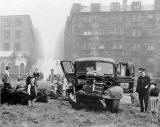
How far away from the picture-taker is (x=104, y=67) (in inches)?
620

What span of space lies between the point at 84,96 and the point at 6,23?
59606mm

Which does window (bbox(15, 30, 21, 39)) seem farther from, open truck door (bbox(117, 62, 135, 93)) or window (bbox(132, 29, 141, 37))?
open truck door (bbox(117, 62, 135, 93))

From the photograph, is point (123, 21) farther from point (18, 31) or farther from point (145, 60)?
point (18, 31)

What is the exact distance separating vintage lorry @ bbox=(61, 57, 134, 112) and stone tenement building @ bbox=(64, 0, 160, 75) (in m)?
42.6

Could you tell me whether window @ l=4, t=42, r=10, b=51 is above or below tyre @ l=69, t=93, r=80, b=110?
above

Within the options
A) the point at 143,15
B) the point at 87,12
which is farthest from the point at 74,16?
the point at 143,15

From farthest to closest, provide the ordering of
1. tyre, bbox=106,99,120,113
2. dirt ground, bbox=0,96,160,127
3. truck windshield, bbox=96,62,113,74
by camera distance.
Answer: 1. truck windshield, bbox=96,62,113,74
2. tyre, bbox=106,99,120,113
3. dirt ground, bbox=0,96,160,127

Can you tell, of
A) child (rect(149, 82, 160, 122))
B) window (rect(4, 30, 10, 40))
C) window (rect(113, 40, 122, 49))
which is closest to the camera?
child (rect(149, 82, 160, 122))

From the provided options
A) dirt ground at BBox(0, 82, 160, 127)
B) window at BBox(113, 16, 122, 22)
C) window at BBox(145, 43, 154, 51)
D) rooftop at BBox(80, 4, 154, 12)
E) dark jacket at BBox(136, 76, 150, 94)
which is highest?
rooftop at BBox(80, 4, 154, 12)

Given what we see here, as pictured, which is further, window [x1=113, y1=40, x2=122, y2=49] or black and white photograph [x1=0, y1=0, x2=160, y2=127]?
window [x1=113, y1=40, x2=122, y2=49]

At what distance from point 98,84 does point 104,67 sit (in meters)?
2.40

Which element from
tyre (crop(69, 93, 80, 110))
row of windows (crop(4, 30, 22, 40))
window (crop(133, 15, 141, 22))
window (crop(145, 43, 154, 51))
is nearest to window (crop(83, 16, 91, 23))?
window (crop(133, 15, 141, 22))

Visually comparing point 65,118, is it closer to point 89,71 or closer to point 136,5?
point 89,71

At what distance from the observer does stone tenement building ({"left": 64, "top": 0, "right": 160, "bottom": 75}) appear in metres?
58.9
